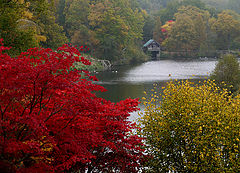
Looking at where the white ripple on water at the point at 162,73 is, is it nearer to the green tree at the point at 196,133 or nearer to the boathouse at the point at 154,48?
the green tree at the point at 196,133

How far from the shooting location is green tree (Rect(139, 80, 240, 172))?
632 cm

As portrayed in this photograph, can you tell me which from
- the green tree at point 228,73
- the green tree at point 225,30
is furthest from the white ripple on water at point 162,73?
the green tree at point 225,30

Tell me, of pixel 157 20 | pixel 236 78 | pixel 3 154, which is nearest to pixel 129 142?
pixel 3 154

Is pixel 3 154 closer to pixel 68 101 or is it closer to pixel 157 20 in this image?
pixel 68 101

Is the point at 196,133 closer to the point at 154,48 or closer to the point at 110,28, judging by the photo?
the point at 110,28

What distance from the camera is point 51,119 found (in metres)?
5.88

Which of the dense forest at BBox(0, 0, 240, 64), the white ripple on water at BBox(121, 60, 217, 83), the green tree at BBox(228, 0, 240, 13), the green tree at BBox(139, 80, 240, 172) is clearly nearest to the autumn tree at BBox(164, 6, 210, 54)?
the dense forest at BBox(0, 0, 240, 64)

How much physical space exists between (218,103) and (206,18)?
6936 centimetres

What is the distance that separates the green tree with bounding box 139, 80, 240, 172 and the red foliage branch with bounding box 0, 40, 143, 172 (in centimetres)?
72

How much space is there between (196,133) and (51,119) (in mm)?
3182

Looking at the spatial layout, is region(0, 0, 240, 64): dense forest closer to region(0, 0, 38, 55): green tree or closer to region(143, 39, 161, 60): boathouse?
region(0, 0, 38, 55): green tree

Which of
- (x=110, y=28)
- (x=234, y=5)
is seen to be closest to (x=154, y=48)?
(x=110, y=28)

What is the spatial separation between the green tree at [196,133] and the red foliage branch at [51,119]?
72 cm

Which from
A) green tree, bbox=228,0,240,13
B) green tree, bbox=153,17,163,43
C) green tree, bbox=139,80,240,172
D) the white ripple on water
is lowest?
the white ripple on water
